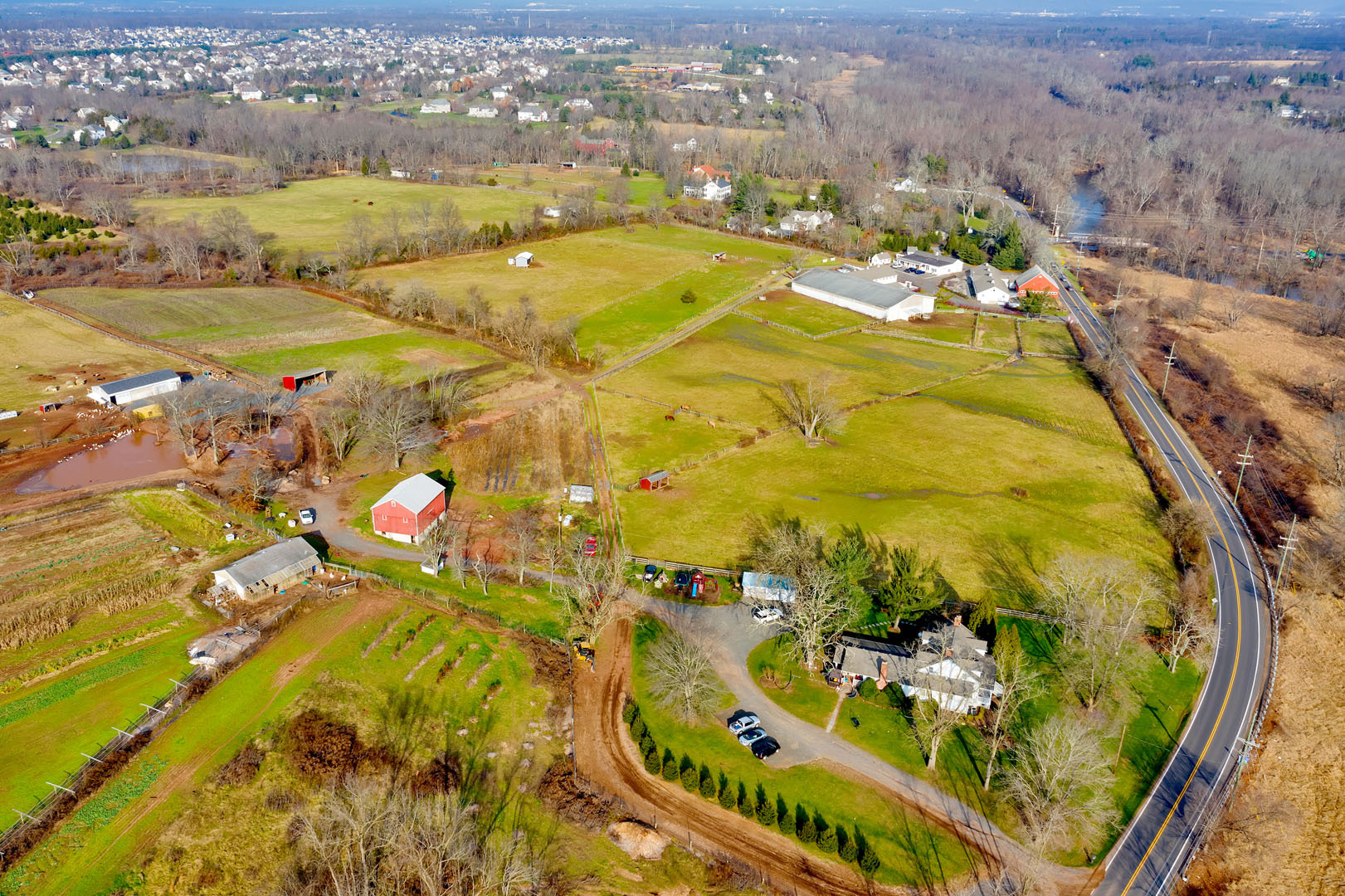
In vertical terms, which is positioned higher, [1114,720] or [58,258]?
[58,258]

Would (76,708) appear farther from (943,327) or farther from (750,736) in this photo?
(943,327)

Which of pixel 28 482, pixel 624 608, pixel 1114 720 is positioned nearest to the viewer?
pixel 1114 720

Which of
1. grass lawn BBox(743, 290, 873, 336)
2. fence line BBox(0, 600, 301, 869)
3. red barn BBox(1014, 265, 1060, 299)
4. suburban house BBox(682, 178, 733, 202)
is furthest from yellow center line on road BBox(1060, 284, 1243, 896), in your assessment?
suburban house BBox(682, 178, 733, 202)

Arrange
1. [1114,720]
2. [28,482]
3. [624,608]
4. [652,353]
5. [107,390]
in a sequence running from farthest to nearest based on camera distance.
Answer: [652,353], [107,390], [28,482], [624,608], [1114,720]

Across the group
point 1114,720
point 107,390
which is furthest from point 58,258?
point 1114,720

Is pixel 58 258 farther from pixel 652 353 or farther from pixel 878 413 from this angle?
pixel 878 413

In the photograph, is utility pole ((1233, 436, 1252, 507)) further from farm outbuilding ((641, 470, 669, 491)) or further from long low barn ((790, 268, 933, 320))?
farm outbuilding ((641, 470, 669, 491))
